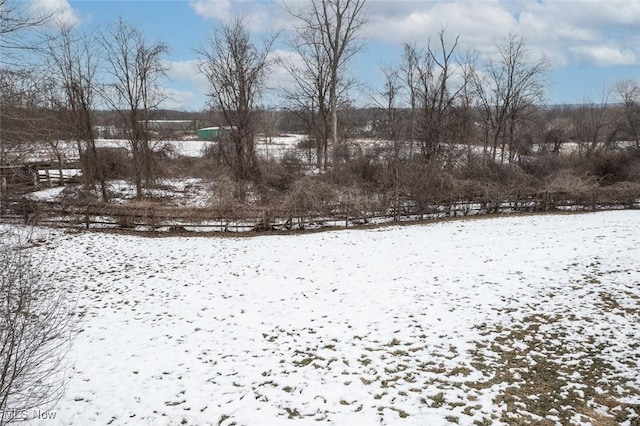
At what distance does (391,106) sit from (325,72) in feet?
22.1

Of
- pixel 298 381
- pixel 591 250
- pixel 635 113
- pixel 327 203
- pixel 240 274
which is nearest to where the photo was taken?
pixel 298 381

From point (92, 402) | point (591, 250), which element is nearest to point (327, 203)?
point (591, 250)

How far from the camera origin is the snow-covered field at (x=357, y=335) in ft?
17.5

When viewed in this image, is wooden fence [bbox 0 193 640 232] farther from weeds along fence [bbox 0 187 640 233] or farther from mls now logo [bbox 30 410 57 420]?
mls now logo [bbox 30 410 57 420]

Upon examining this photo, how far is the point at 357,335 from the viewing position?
7.48 metres

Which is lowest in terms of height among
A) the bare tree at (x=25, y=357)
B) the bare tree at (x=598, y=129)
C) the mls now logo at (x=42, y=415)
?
the mls now logo at (x=42, y=415)

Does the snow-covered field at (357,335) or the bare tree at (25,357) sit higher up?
the bare tree at (25,357)

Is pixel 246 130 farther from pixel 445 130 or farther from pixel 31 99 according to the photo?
pixel 31 99

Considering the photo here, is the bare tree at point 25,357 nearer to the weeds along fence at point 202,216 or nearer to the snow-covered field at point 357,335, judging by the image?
the snow-covered field at point 357,335

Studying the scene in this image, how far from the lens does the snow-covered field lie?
17.5 ft

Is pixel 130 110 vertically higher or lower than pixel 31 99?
higher

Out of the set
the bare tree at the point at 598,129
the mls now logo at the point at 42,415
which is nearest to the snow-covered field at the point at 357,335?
the mls now logo at the point at 42,415

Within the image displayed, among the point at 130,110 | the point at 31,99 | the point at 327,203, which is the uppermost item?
the point at 130,110

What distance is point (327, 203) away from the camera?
19.4 m
